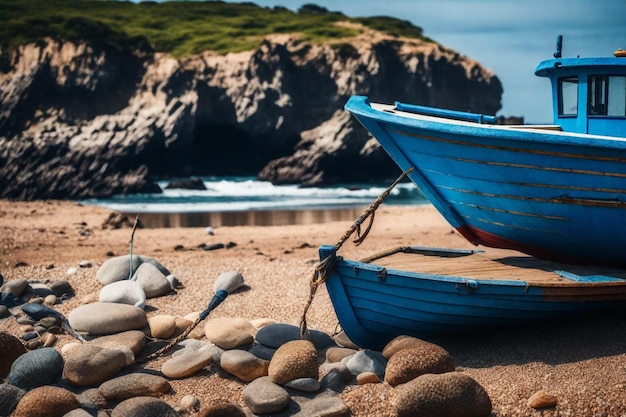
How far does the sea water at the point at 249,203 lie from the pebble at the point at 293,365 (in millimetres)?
17470

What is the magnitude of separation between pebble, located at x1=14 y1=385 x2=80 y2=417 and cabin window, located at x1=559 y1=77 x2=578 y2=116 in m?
7.31

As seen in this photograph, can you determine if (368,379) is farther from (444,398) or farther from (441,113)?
(441,113)

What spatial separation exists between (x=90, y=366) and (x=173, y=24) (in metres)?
76.7

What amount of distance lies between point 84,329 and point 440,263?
4.74 m

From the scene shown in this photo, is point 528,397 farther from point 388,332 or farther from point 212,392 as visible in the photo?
point 212,392

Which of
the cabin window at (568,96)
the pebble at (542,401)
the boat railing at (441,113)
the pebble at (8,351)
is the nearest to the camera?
the pebble at (542,401)

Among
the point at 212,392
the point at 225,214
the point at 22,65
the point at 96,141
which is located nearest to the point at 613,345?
the point at 212,392

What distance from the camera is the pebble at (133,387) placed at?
733cm

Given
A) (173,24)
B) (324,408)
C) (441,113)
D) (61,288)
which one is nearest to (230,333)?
(324,408)

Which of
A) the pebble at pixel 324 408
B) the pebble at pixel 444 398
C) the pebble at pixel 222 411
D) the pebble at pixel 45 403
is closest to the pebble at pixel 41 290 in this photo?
the pebble at pixel 45 403

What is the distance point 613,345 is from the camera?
790cm

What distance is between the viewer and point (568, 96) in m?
9.85

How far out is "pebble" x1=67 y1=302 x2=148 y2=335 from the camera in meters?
9.27

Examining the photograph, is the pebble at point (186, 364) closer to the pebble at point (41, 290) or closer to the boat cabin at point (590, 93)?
the pebble at point (41, 290)
